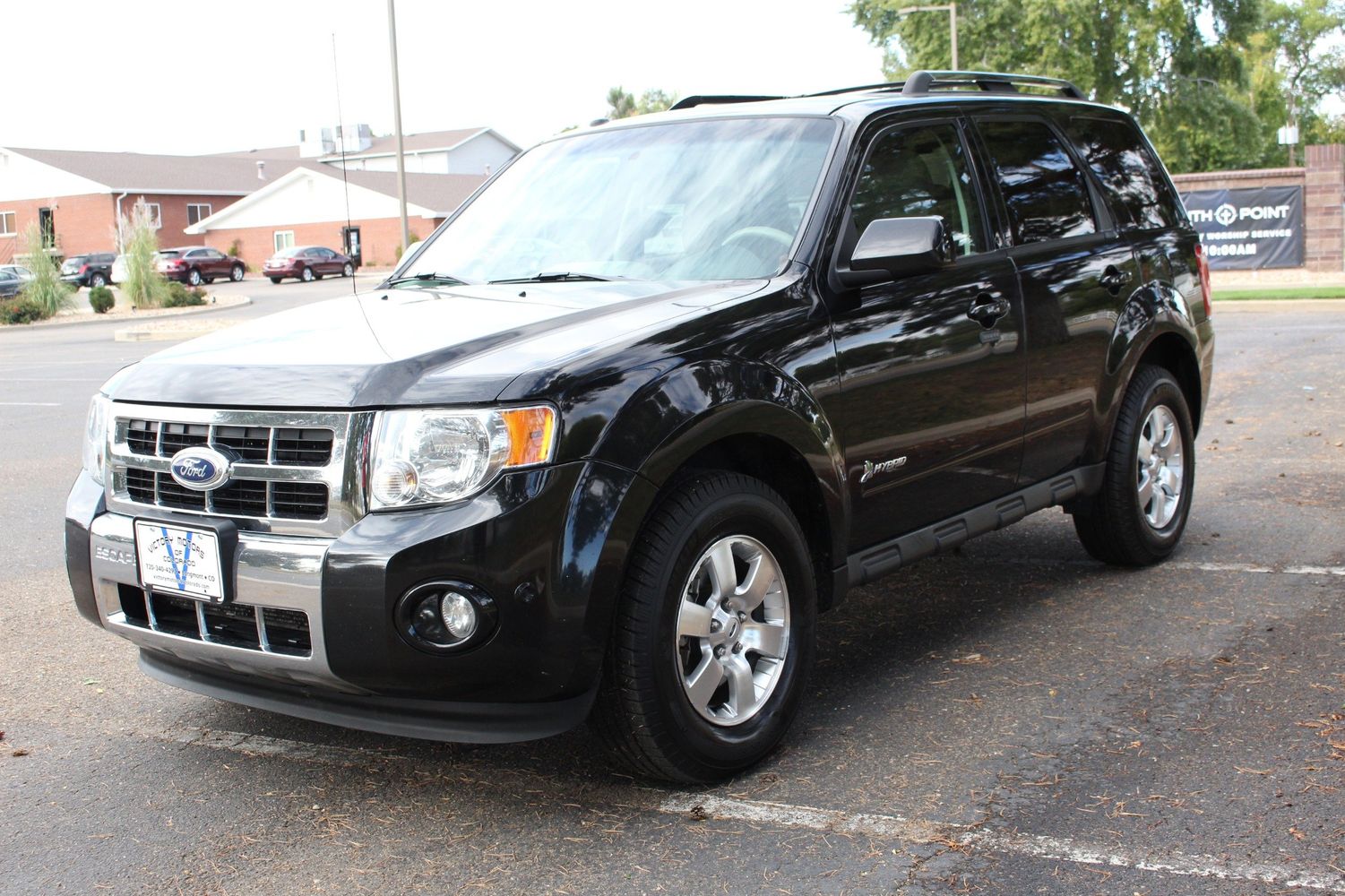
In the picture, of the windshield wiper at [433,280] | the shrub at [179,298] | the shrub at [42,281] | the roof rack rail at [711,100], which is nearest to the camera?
the windshield wiper at [433,280]

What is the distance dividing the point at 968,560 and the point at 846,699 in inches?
82.6

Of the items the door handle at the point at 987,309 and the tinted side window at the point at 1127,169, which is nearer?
the door handle at the point at 987,309

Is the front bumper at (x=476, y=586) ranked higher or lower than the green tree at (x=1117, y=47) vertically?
lower

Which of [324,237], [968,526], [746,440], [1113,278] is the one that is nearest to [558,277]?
[746,440]

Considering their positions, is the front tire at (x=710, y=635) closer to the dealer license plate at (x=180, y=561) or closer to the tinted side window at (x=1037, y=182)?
the dealer license plate at (x=180, y=561)

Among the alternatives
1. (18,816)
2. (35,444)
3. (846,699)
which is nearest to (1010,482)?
(846,699)

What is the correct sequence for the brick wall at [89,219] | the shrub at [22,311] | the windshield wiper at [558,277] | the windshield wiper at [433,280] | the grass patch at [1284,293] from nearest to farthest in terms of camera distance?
1. the windshield wiper at [558,277]
2. the windshield wiper at [433,280]
3. the grass patch at [1284,293]
4. the shrub at [22,311]
5. the brick wall at [89,219]

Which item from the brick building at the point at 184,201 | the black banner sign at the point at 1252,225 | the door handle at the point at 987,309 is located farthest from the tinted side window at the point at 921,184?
the brick building at the point at 184,201

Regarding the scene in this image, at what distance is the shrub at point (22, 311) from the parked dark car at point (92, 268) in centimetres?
1751

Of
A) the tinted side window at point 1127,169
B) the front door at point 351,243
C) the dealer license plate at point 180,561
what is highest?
the tinted side window at point 1127,169

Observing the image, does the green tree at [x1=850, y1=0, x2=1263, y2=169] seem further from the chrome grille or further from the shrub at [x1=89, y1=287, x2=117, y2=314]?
the chrome grille

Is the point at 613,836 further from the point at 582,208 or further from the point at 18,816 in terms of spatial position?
the point at 582,208

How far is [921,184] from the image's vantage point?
15.7 ft

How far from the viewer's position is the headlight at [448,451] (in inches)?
A: 129
